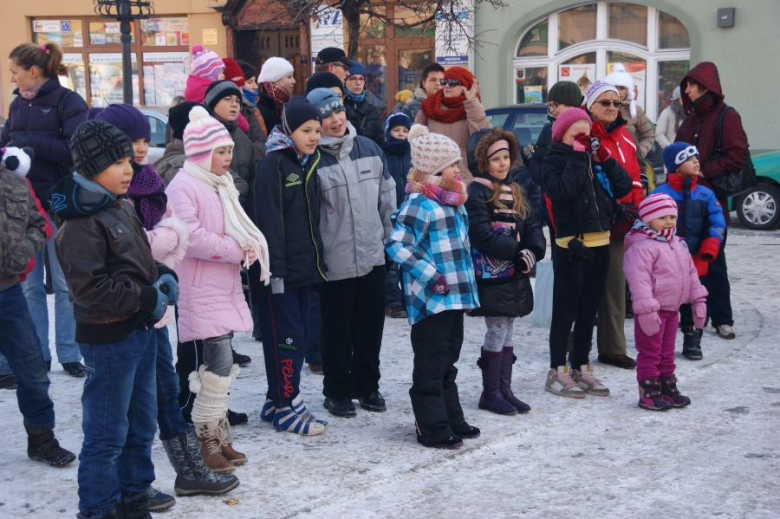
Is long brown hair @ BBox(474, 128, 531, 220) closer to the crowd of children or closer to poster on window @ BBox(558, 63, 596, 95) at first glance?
the crowd of children

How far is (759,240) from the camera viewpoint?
1304 cm

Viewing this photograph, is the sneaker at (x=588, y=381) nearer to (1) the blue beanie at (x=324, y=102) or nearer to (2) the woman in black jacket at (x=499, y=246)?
(2) the woman in black jacket at (x=499, y=246)

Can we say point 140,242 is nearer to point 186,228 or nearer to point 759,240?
point 186,228

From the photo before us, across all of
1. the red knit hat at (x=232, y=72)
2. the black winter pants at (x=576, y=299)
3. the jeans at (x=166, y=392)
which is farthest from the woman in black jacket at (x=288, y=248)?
the red knit hat at (x=232, y=72)

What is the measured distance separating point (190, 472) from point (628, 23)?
57.8 feet

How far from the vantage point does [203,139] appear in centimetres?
495

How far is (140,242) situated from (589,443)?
9.10 feet

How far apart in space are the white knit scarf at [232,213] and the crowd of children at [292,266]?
0.01 m

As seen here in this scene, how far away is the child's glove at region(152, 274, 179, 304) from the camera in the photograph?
4239 mm

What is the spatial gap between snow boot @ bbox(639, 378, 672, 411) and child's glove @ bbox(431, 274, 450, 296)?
1587 mm

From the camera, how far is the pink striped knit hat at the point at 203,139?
495 cm

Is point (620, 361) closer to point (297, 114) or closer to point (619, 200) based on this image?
point (619, 200)

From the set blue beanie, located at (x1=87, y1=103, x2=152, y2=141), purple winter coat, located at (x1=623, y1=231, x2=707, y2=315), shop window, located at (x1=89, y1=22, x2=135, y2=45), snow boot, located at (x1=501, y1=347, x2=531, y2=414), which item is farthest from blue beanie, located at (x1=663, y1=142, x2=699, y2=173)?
shop window, located at (x1=89, y1=22, x2=135, y2=45)

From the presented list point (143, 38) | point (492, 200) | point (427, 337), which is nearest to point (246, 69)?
point (492, 200)
